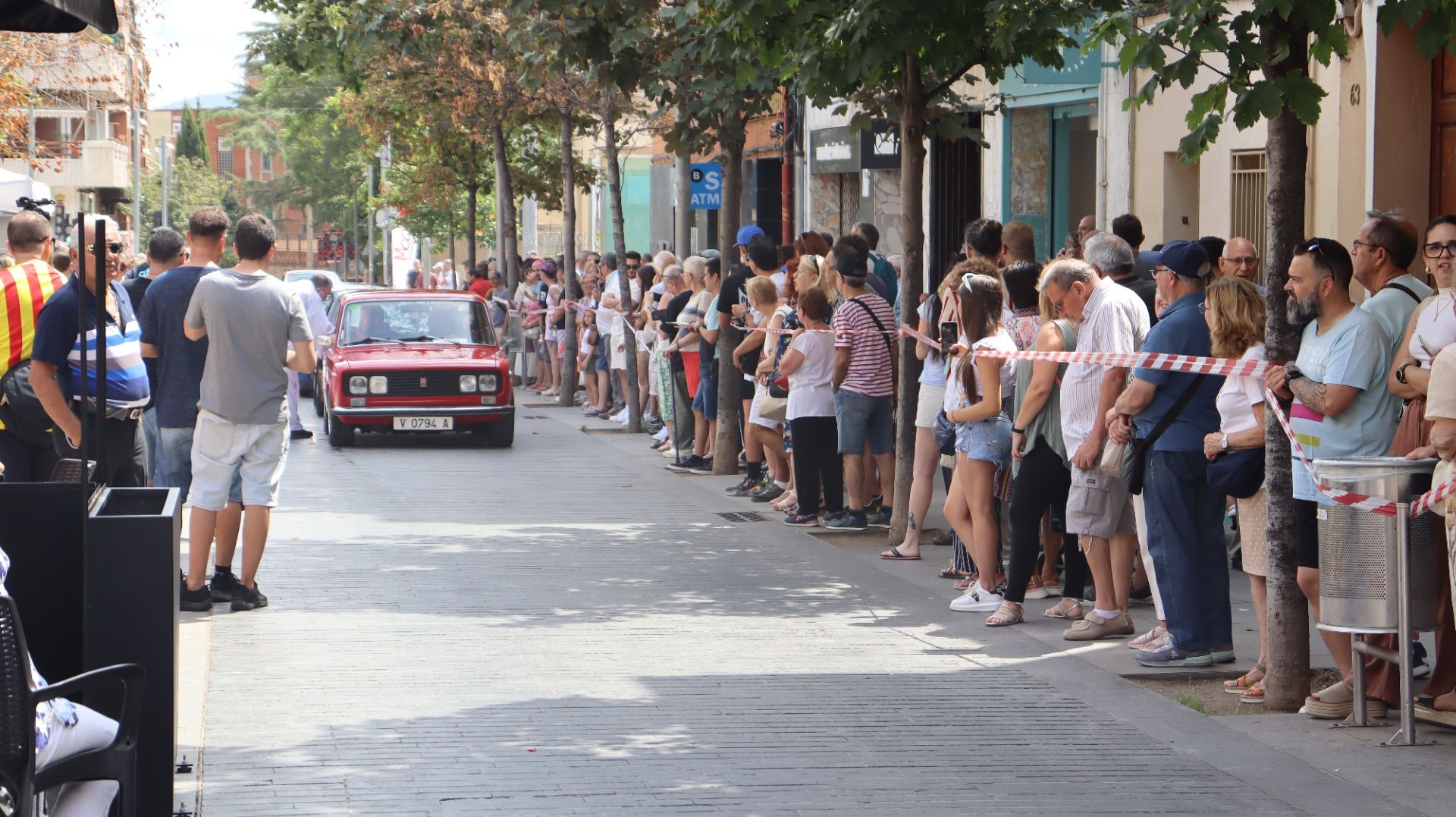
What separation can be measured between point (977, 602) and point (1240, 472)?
98.0 inches

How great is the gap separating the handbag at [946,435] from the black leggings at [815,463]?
2.59 m

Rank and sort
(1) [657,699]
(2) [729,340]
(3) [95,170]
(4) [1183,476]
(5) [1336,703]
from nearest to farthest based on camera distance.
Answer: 1. (5) [1336,703]
2. (1) [657,699]
3. (4) [1183,476]
4. (2) [729,340]
5. (3) [95,170]

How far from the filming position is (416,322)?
71.1 ft

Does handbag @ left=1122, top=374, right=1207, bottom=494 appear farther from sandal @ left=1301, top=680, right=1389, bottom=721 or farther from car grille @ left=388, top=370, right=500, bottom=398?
car grille @ left=388, top=370, right=500, bottom=398

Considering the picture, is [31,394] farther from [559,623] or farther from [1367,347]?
[1367,347]

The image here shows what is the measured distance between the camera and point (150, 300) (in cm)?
1016

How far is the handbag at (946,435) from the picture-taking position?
35.2 feet

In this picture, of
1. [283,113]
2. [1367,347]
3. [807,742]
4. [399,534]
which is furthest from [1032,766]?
[283,113]

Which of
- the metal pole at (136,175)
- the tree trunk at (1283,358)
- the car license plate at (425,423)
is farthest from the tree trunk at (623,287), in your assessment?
the metal pole at (136,175)

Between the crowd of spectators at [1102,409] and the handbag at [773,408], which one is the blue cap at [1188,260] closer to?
the crowd of spectators at [1102,409]

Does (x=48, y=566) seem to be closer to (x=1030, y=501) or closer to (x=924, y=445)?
(x=1030, y=501)

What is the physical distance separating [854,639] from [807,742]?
7.55 feet

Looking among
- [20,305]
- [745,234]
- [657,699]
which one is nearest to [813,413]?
[745,234]

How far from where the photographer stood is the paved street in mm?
6375
